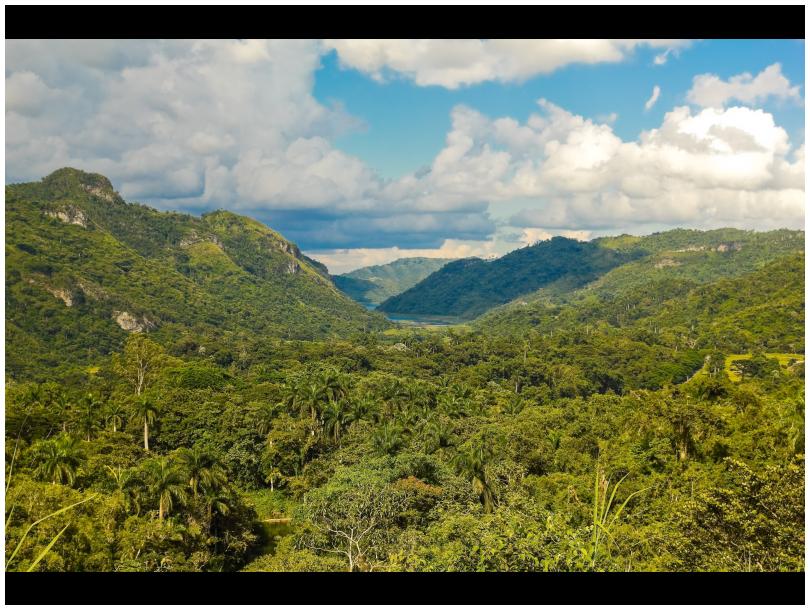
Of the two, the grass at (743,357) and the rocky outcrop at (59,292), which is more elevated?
the rocky outcrop at (59,292)

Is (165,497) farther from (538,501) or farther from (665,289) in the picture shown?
(665,289)

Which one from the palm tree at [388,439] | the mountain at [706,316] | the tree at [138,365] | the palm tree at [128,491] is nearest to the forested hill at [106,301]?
the tree at [138,365]

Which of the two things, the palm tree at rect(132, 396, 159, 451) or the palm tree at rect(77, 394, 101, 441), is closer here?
the palm tree at rect(77, 394, 101, 441)

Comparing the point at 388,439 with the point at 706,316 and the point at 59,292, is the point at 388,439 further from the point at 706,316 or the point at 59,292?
the point at 706,316

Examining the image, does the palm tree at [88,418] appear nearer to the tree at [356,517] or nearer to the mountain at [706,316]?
the tree at [356,517]

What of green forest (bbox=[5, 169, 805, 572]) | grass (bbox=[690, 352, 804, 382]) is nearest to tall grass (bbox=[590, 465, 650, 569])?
green forest (bbox=[5, 169, 805, 572])

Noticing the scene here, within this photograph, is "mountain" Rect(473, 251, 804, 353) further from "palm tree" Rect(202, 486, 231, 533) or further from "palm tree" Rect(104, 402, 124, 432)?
"palm tree" Rect(202, 486, 231, 533)
